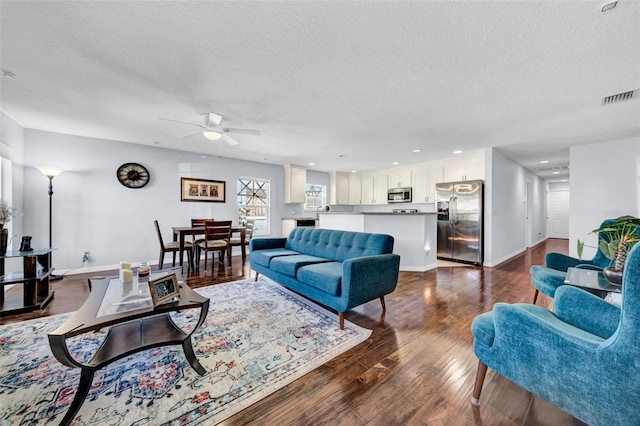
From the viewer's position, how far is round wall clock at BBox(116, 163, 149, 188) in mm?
4561

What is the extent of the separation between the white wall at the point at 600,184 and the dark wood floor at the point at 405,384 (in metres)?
3.60

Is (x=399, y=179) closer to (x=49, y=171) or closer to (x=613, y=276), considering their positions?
(x=613, y=276)

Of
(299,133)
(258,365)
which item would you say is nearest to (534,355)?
(258,365)

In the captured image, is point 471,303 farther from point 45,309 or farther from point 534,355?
point 45,309

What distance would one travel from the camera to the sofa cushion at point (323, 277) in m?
2.26

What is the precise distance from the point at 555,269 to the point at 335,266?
98.0 inches

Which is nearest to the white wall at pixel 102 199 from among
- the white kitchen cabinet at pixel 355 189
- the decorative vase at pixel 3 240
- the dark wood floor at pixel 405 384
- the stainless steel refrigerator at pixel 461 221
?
the decorative vase at pixel 3 240

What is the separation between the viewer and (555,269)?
2.72 m

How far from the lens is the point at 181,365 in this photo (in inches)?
67.2

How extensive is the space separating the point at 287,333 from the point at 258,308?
658 millimetres

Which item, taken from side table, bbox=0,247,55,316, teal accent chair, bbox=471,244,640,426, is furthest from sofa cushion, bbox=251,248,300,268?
teal accent chair, bbox=471,244,640,426

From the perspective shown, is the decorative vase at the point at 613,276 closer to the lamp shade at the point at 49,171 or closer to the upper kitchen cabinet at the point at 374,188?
the upper kitchen cabinet at the point at 374,188

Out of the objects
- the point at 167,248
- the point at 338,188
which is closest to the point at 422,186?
the point at 338,188

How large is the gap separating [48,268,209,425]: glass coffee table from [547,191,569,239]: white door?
41.2 feet
